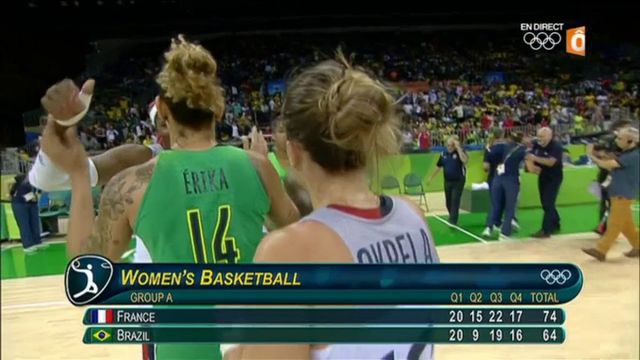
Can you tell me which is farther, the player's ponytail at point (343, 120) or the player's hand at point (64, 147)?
the player's hand at point (64, 147)

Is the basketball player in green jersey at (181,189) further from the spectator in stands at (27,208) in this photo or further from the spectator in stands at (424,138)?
the spectator in stands at (424,138)

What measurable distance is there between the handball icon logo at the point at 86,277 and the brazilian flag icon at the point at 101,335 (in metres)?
0.08

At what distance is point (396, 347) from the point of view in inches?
60.9

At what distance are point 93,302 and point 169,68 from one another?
600 millimetres

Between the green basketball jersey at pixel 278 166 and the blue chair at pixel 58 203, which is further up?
the green basketball jersey at pixel 278 166

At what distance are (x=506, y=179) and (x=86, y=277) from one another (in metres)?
1.06

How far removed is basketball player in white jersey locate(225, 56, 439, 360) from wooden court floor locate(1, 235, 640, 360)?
318 millimetres

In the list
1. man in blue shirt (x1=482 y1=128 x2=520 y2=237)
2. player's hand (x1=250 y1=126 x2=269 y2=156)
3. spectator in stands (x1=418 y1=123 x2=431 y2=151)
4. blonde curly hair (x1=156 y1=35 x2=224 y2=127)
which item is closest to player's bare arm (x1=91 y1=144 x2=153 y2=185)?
blonde curly hair (x1=156 y1=35 x2=224 y2=127)

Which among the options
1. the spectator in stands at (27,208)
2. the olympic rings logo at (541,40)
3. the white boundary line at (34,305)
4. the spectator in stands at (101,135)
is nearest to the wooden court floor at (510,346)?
the white boundary line at (34,305)

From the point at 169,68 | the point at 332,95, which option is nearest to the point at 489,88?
the point at 332,95

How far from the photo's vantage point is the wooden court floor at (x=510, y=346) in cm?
167

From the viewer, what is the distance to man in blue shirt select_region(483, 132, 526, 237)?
1.62 metres

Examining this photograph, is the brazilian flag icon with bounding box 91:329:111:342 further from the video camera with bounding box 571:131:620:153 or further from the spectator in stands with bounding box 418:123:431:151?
the video camera with bounding box 571:131:620:153

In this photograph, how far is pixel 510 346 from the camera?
5.49ft
